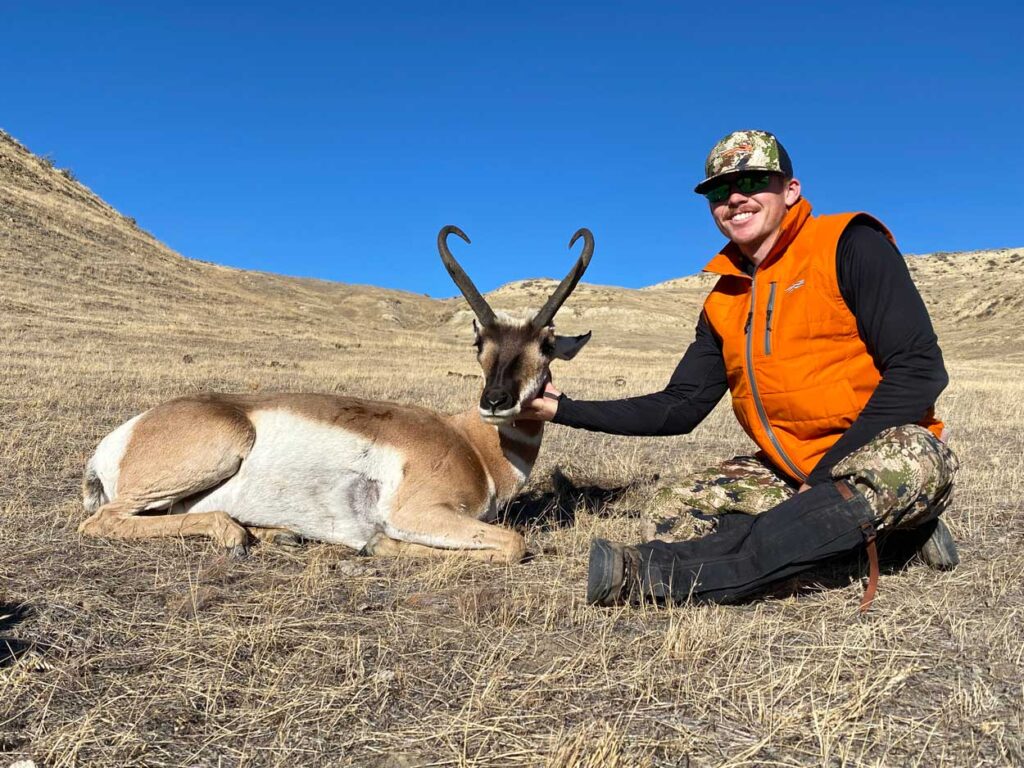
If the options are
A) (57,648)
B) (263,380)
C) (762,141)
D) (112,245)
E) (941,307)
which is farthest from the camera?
(941,307)

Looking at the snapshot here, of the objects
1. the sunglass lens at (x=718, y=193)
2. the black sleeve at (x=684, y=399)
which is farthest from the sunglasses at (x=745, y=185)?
the black sleeve at (x=684, y=399)

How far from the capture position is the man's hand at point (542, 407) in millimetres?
5551

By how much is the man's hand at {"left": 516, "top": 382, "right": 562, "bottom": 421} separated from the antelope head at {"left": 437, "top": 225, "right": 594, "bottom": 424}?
0.08 m

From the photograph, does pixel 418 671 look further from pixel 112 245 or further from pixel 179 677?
pixel 112 245

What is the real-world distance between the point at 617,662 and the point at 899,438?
2.04m

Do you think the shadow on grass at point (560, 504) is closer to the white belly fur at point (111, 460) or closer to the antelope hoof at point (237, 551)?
Result: the antelope hoof at point (237, 551)

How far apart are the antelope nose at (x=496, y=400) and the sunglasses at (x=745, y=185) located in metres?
1.94

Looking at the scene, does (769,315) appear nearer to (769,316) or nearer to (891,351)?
(769,316)

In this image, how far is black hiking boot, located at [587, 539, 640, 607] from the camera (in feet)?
13.5

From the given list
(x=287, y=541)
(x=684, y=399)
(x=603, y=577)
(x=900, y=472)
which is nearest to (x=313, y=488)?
(x=287, y=541)

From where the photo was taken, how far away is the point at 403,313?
69.9 meters

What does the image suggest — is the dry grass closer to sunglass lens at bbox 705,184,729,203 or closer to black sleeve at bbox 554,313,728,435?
black sleeve at bbox 554,313,728,435

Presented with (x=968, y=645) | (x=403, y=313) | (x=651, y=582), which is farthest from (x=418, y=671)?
(x=403, y=313)

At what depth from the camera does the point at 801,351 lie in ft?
15.5
